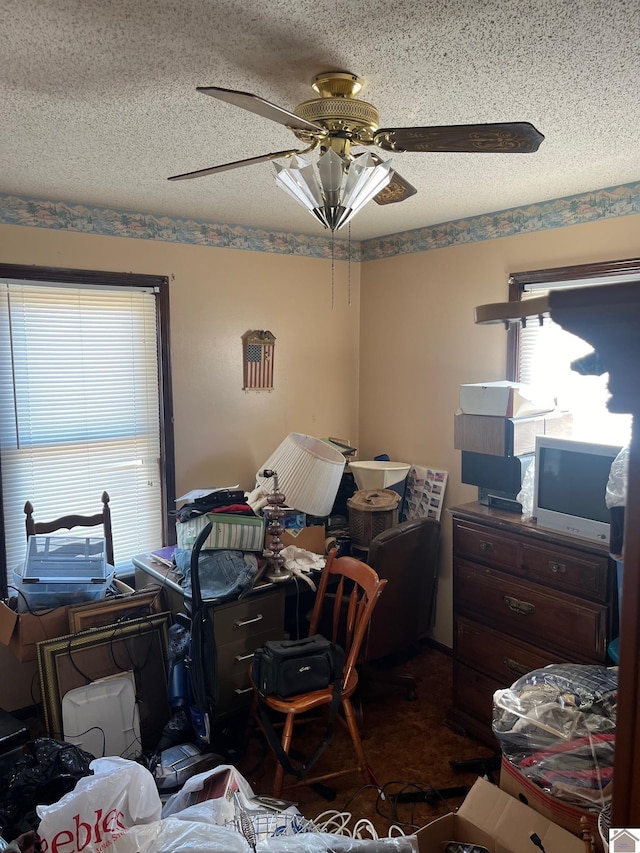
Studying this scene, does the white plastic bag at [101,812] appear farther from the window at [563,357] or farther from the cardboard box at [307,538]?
the window at [563,357]

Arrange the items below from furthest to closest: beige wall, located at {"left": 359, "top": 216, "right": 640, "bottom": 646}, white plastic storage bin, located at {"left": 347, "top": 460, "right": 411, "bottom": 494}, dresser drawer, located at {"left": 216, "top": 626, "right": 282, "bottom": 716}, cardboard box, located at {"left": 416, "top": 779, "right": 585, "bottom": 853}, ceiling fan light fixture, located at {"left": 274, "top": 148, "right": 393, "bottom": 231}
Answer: white plastic storage bin, located at {"left": 347, "top": 460, "right": 411, "bottom": 494}
beige wall, located at {"left": 359, "top": 216, "right": 640, "bottom": 646}
dresser drawer, located at {"left": 216, "top": 626, "right": 282, "bottom": 716}
cardboard box, located at {"left": 416, "top": 779, "right": 585, "bottom": 853}
ceiling fan light fixture, located at {"left": 274, "top": 148, "right": 393, "bottom": 231}

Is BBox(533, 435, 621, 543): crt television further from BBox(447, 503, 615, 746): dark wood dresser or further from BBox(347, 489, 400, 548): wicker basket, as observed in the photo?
BBox(347, 489, 400, 548): wicker basket

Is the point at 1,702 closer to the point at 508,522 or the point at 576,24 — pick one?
the point at 508,522

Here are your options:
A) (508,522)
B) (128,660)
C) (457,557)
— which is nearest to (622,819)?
(508,522)

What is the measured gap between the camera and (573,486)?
2432 millimetres

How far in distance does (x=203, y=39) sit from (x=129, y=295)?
1973mm

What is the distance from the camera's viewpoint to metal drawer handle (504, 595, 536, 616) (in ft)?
8.35

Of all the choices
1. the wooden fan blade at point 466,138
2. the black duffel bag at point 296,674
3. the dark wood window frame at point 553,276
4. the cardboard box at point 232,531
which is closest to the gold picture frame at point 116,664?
the cardboard box at point 232,531

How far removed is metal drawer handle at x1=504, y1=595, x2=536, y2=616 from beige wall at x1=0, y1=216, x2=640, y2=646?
84 cm

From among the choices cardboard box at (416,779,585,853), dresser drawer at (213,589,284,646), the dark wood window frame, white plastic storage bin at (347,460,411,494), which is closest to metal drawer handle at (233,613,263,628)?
dresser drawer at (213,589,284,646)

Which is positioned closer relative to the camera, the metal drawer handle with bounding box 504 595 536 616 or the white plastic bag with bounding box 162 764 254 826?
the white plastic bag with bounding box 162 764 254 826

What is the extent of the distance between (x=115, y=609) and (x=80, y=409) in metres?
1.04

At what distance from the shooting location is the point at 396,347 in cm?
381

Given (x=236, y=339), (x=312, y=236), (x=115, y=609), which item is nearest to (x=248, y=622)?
(x=115, y=609)
